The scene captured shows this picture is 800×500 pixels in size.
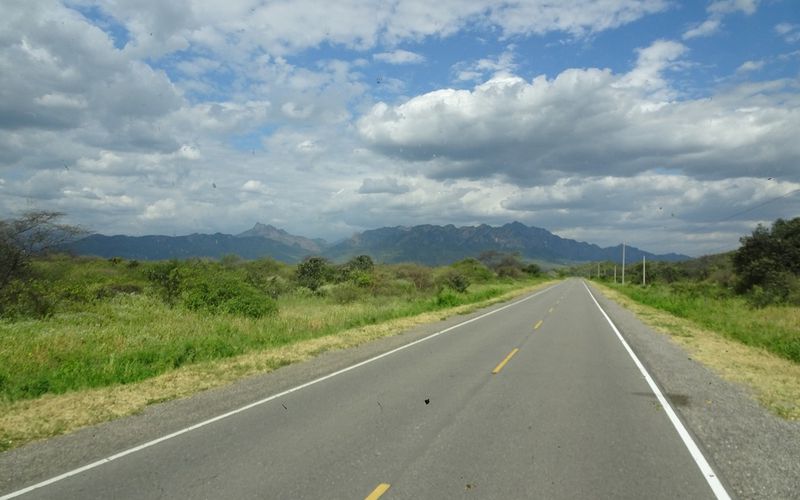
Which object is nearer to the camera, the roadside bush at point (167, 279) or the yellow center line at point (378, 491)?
the yellow center line at point (378, 491)

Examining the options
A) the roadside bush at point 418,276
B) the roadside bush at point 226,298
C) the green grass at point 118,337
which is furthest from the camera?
the roadside bush at point 418,276

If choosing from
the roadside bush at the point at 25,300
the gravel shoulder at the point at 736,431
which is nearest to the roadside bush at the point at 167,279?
the roadside bush at the point at 25,300

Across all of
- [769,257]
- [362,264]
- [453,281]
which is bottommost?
[453,281]

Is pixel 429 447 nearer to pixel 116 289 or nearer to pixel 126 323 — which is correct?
pixel 126 323

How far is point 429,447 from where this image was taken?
20.8ft

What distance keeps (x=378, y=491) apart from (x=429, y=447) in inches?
55.2

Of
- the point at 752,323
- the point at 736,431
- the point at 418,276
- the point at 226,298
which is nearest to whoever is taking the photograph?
the point at 736,431

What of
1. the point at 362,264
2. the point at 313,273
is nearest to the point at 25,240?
the point at 313,273

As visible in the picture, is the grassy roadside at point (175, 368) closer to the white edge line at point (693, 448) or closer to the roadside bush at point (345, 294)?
the white edge line at point (693, 448)

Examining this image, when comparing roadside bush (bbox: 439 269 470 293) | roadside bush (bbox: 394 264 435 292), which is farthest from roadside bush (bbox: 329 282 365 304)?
roadside bush (bbox: 439 269 470 293)

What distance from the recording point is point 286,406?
336 inches

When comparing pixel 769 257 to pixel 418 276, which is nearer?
pixel 769 257

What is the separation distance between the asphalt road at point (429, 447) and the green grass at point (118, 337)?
458 centimetres

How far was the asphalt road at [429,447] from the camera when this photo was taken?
5207 mm
